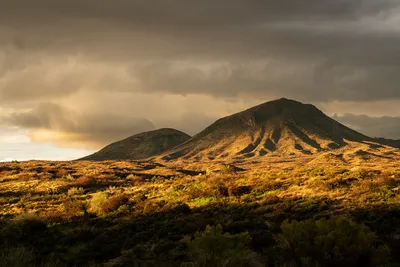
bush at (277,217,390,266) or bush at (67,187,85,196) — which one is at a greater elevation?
bush at (67,187,85,196)

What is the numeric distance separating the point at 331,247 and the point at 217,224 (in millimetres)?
6788

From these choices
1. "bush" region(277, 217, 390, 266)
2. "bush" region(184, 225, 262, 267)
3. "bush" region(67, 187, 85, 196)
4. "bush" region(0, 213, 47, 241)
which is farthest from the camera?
"bush" region(67, 187, 85, 196)

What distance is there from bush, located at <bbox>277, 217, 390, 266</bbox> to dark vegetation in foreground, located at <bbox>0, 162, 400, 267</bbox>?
28 mm

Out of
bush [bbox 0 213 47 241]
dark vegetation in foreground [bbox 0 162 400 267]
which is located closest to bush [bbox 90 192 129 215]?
dark vegetation in foreground [bbox 0 162 400 267]

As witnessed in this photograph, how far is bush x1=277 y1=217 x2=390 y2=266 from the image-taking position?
34.9ft

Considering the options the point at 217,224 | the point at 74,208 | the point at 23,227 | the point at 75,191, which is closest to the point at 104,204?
the point at 74,208

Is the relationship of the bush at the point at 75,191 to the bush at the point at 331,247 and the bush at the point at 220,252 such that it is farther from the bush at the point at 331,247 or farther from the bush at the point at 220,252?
the bush at the point at 331,247

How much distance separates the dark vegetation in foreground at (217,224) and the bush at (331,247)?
28 millimetres

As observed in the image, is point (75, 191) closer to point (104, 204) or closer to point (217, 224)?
point (104, 204)

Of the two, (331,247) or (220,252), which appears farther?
(331,247)

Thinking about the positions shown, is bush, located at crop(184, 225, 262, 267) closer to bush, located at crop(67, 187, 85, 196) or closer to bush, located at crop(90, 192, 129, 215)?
bush, located at crop(90, 192, 129, 215)

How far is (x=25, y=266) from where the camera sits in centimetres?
1015

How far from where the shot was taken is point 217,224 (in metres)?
17.1

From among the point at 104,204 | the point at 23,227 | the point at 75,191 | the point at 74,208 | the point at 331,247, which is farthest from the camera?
the point at 75,191
